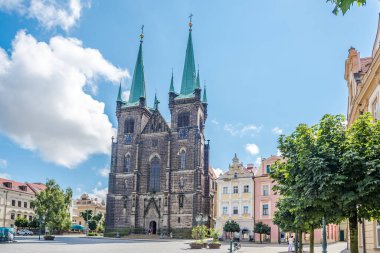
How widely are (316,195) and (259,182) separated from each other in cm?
5000

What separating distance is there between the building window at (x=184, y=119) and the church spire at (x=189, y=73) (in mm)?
4985

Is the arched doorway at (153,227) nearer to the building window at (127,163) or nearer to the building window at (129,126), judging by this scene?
the building window at (127,163)

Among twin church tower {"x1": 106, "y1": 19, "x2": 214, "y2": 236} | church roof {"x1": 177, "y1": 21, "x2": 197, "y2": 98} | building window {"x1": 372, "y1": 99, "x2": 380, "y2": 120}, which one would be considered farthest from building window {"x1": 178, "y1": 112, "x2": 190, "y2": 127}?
building window {"x1": 372, "y1": 99, "x2": 380, "y2": 120}

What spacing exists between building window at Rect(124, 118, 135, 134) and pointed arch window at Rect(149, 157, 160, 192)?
26.8 ft

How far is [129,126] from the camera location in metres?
83.5

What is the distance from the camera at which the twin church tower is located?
7325 cm

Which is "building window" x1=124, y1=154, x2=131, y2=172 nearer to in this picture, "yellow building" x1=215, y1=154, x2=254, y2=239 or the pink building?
"yellow building" x1=215, y1=154, x2=254, y2=239

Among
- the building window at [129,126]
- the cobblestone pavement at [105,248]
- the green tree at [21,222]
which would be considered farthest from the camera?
the building window at [129,126]

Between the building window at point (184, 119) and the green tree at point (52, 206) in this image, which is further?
the building window at point (184, 119)

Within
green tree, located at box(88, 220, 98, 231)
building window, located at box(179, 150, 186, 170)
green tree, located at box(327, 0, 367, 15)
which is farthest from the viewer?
green tree, located at box(88, 220, 98, 231)

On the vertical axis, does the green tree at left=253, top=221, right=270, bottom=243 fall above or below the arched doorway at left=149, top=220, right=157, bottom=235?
above

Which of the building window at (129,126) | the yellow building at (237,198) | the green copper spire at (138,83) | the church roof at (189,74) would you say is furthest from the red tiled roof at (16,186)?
the yellow building at (237,198)

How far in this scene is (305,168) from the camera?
41.2 ft

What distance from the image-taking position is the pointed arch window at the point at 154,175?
77.5m
